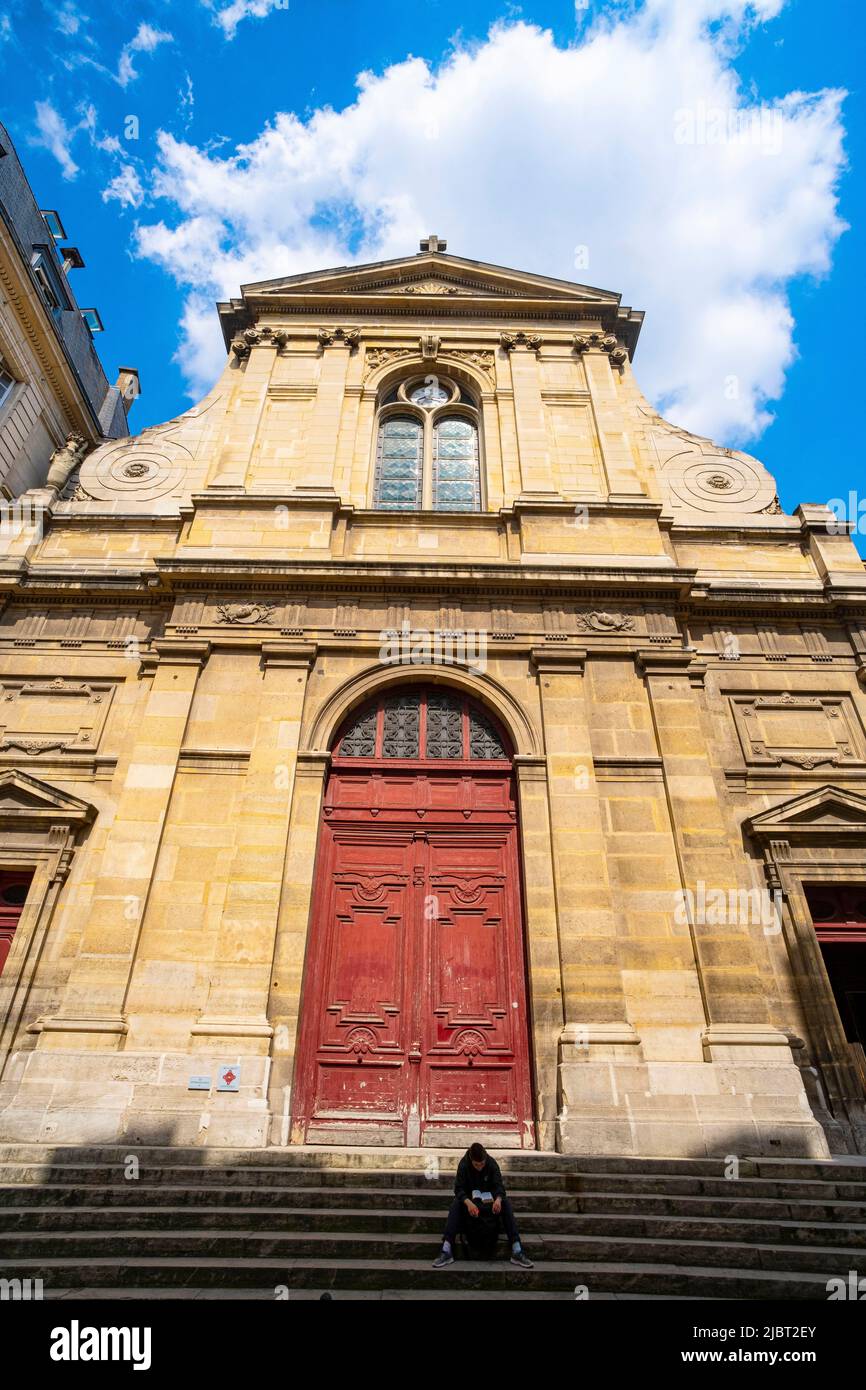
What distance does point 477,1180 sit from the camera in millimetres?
5402

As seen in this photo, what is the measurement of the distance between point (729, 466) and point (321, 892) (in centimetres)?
1009

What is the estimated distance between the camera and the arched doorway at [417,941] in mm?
8039

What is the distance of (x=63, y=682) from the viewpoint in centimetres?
1062

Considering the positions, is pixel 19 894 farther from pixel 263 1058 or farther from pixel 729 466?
pixel 729 466

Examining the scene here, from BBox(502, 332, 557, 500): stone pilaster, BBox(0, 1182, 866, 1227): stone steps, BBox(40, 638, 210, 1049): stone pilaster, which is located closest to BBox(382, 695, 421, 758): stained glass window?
BBox(40, 638, 210, 1049): stone pilaster

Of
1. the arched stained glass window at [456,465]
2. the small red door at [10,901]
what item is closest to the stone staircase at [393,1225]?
the small red door at [10,901]

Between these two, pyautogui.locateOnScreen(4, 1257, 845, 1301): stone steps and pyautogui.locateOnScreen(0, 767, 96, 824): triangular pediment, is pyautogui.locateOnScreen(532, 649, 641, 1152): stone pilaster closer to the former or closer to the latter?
pyautogui.locateOnScreen(4, 1257, 845, 1301): stone steps

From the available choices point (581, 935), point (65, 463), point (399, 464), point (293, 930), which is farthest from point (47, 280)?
point (581, 935)

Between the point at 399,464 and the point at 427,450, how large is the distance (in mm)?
556

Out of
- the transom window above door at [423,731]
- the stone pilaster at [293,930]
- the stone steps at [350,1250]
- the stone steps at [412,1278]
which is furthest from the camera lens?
the transom window above door at [423,731]

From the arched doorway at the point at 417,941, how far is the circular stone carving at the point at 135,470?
6.12m

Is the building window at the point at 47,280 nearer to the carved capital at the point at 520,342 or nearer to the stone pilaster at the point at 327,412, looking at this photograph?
the stone pilaster at the point at 327,412
